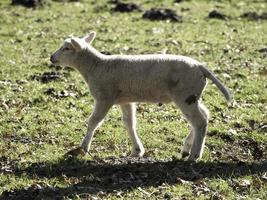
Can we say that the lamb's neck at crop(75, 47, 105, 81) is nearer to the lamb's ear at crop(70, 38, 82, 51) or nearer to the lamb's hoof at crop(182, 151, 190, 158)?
the lamb's ear at crop(70, 38, 82, 51)

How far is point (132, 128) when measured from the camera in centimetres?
1205

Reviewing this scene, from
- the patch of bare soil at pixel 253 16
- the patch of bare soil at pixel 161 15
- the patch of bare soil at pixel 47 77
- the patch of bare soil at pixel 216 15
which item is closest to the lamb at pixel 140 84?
the patch of bare soil at pixel 47 77

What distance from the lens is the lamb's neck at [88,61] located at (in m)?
12.1

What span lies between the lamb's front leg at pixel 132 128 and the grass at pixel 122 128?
0.74ft

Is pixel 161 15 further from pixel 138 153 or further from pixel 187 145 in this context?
pixel 187 145

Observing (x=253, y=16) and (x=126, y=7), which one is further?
(x=126, y=7)

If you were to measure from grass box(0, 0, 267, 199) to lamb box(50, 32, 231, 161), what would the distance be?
1.84 feet

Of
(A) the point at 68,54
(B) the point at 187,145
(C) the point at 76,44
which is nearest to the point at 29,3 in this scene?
(A) the point at 68,54

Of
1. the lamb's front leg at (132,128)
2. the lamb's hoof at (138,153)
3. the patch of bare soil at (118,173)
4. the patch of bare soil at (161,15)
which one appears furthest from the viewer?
the patch of bare soil at (161,15)

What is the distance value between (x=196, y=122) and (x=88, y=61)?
2503 millimetres

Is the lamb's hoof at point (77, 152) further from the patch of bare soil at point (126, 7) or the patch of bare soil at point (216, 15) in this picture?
the patch of bare soil at point (126, 7)

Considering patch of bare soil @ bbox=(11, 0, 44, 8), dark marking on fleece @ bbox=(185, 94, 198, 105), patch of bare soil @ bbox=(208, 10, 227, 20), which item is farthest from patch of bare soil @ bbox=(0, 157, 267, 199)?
patch of bare soil @ bbox=(11, 0, 44, 8)

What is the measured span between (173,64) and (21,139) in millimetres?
3623

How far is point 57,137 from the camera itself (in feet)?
42.4
